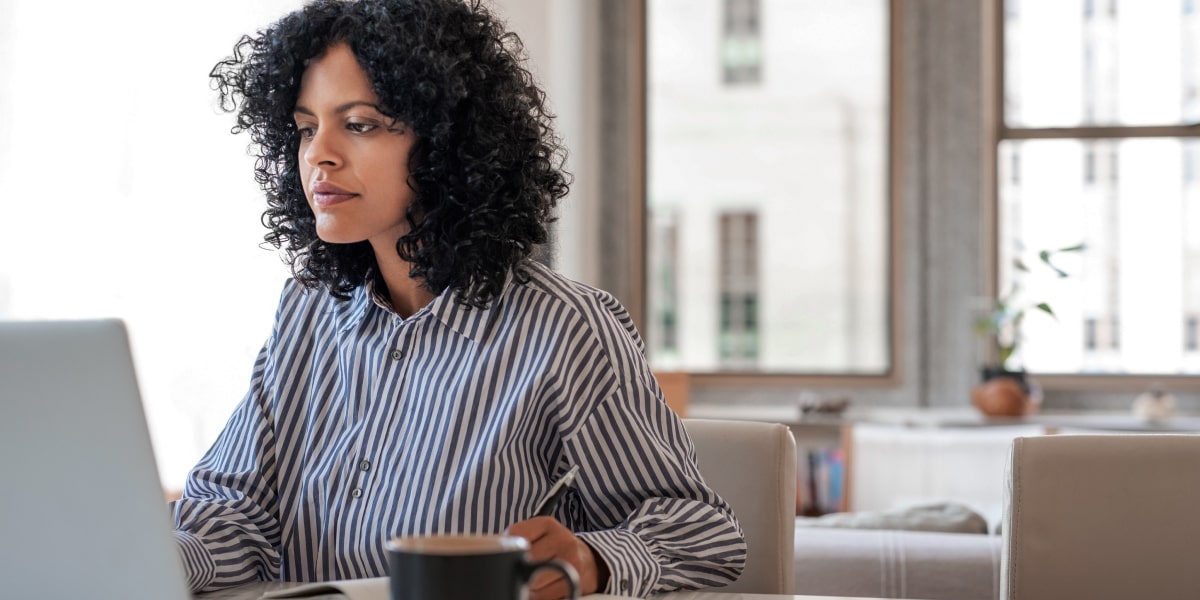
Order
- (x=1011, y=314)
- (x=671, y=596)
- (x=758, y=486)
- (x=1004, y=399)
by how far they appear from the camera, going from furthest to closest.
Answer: (x=1011, y=314) < (x=1004, y=399) < (x=758, y=486) < (x=671, y=596)

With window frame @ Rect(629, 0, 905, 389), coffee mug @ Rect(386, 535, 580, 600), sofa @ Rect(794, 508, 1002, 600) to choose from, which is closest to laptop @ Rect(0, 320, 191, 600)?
coffee mug @ Rect(386, 535, 580, 600)

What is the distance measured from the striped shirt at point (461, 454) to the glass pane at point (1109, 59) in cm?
435

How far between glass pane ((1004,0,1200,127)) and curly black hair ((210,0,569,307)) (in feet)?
13.9

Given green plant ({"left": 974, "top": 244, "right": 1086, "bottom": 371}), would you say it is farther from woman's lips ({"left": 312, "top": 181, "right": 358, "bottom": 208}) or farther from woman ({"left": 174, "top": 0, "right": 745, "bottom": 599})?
woman's lips ({"left": 312, "top": 181, "right": 358, "bottom": 208})

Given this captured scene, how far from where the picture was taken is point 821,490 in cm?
479

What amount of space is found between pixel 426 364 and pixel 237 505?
0.74ft

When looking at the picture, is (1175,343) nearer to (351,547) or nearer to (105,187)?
(105,187)

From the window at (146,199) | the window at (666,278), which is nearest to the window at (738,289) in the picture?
the window at (666,278)

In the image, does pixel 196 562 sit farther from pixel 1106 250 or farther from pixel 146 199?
pixel 1106 250

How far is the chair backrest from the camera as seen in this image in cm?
143

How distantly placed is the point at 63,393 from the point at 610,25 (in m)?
4.79

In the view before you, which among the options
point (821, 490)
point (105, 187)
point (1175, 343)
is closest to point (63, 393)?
point (105, 187)

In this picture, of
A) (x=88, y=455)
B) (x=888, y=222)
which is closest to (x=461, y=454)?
(x=88, y=455)

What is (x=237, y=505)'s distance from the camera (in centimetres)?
118
